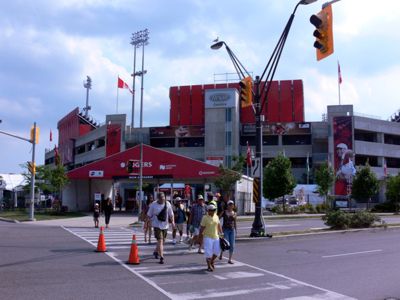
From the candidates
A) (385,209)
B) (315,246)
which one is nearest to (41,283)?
(315,246)

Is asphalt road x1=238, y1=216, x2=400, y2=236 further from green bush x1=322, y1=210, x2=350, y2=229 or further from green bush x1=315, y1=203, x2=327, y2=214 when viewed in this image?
green bush x1=315, y1=203, x2=327, y2=214

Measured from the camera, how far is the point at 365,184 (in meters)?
55.0

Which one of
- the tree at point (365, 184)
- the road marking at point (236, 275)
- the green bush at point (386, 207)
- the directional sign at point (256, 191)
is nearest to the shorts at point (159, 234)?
the road marking at point (236, 275)

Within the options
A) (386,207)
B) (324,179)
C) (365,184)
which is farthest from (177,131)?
(386,207)

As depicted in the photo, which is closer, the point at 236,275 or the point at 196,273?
the point at 236,275

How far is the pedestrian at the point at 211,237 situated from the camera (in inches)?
462

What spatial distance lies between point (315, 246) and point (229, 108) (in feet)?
184

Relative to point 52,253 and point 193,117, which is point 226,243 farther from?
point 193,117

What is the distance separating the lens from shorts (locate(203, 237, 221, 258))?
11742 millimetres

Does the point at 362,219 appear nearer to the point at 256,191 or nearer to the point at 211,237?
the point at 256,191

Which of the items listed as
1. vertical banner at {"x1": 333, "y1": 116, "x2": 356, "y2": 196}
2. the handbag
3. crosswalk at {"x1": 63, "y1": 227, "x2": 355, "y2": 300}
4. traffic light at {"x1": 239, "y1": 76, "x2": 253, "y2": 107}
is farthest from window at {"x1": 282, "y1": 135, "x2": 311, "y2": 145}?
the handbag

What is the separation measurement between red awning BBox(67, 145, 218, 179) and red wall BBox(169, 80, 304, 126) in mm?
36036

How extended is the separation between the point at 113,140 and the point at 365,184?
41.2m

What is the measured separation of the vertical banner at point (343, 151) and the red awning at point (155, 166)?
3292 centimetres
